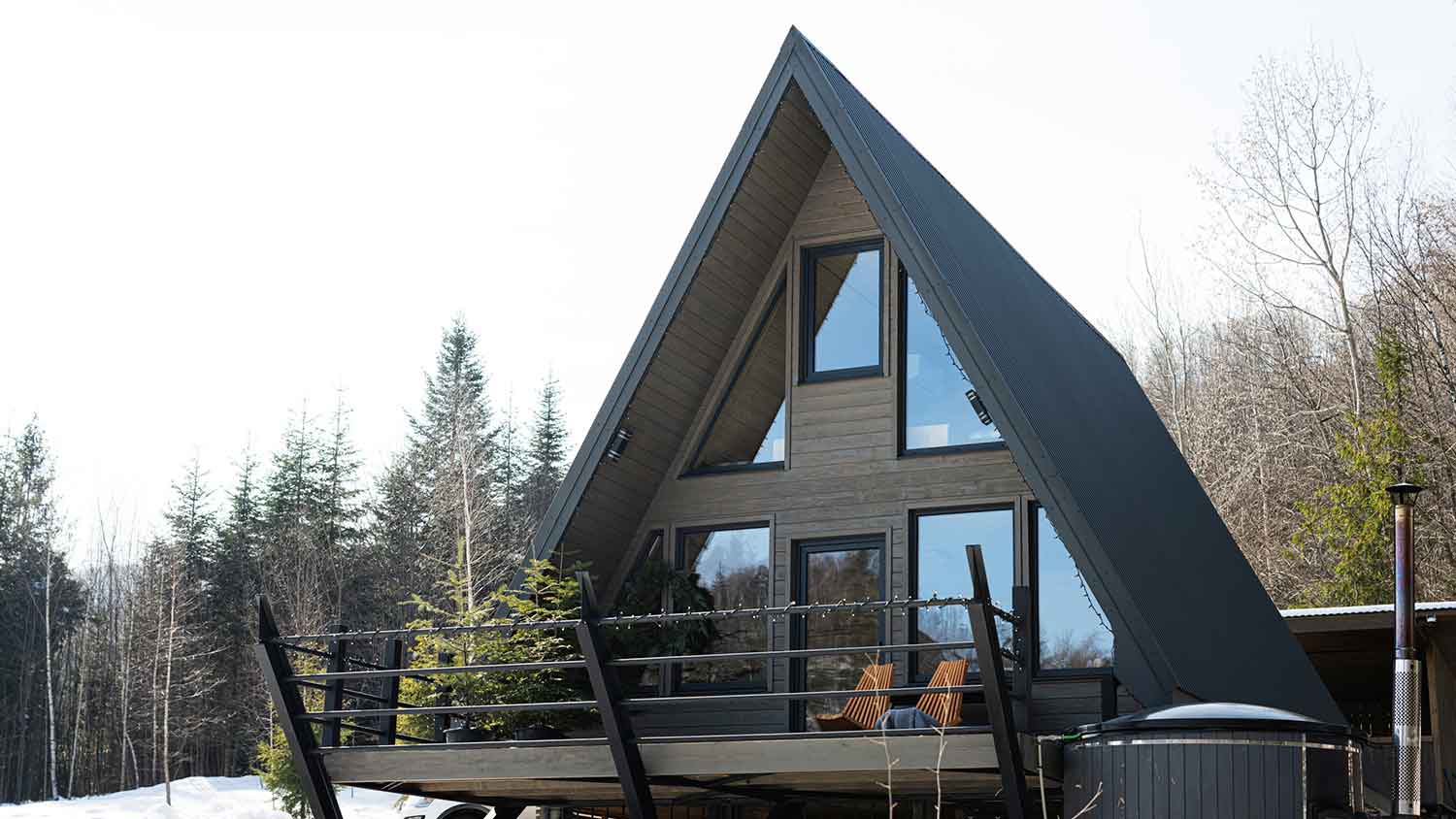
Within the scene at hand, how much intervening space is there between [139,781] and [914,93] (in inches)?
1042

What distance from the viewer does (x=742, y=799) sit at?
39.8 ft

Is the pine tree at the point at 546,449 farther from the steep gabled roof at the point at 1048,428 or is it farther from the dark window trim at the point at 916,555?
the dark window trim at the point at 916,555

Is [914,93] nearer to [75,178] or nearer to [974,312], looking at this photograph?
[974,312]

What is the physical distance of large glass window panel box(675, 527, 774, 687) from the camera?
12375 millimetres

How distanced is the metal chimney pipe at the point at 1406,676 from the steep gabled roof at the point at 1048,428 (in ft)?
3.64

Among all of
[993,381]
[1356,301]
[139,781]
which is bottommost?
[139,781]

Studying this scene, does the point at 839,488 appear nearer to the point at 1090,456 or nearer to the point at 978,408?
the point at 978,408

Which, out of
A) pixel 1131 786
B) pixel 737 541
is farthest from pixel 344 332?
pixel 1131 786

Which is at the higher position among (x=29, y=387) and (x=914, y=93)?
(x=914, y=93)

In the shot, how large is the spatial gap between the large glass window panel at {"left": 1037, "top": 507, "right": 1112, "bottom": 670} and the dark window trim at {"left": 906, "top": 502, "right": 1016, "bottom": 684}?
247 mm

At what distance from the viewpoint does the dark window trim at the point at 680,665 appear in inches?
480

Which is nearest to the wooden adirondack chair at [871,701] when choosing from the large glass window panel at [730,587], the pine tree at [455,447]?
the large glass window panel at [730,587]

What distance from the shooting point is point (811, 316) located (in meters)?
12.9

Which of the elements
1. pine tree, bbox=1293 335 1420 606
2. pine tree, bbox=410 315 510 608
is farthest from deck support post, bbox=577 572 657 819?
pine tree, bbox=410 315 510 608
